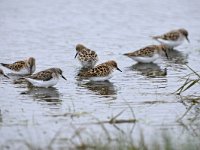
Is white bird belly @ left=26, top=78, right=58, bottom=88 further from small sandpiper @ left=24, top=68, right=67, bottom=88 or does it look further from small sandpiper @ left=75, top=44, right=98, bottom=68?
small sandpiper @ left=75, top=44, right=98, bottom=68

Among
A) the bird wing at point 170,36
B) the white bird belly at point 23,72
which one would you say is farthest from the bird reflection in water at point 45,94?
the bird wing at point 170,36

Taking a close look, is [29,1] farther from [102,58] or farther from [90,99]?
[90,99]

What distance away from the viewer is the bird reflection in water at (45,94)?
36.5 feet

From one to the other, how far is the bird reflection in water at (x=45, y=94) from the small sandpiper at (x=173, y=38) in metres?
5.95

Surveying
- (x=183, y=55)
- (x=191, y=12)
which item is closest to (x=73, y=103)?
(x=183, y=55)

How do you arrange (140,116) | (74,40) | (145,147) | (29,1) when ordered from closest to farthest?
(145,147), (140,116), (74,40), (29,1)

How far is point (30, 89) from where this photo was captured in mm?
12102

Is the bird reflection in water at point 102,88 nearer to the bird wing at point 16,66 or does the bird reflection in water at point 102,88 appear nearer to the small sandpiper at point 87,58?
the small sandpiper at point 87,58

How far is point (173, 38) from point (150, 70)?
313 cm

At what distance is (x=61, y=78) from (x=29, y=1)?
33.2ft

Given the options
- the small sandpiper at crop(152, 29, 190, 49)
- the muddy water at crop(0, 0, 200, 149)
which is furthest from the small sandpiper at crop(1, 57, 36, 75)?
the small sandpiper at crop(152, 29, 190, 49)

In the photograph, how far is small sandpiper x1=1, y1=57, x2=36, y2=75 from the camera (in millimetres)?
13491

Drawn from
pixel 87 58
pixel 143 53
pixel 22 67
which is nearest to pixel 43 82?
pixel 22 67

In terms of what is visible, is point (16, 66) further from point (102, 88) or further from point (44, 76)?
point (102, 88)
